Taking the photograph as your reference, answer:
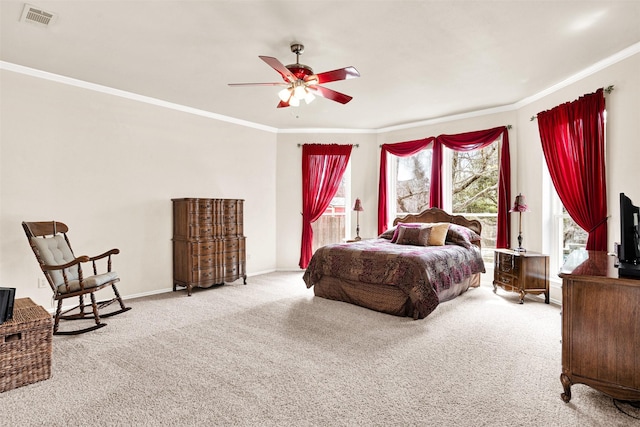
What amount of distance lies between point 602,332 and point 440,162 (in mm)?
4123

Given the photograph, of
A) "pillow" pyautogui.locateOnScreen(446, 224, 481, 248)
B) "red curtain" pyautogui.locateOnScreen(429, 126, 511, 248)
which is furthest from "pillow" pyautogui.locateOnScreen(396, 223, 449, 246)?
"red curtain" pyautogui.locateOnScreen(429, 126, 511, 248)

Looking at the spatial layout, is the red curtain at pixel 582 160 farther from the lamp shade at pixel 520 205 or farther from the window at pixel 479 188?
the window at pixel 479 188

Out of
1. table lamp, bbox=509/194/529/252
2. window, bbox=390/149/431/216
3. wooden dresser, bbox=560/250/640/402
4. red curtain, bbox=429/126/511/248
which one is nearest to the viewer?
wooden dresser, bbox=560/250/640/402

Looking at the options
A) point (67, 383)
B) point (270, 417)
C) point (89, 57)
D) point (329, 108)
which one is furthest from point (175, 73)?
point (270, 417)

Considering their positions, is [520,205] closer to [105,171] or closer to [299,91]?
[299,91]

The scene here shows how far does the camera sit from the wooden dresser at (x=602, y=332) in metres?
1.96

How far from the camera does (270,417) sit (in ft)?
6.44

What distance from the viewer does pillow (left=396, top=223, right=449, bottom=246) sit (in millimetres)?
4867

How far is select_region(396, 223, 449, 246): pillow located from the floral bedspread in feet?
0.57

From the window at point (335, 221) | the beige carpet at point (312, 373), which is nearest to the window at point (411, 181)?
the window at point (335, 221)

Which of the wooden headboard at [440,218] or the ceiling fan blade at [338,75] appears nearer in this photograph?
the ceiling fan blade at [338,75]

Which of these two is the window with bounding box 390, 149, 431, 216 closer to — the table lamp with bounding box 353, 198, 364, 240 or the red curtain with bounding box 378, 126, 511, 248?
the red curtain with bounding box 378, 126, 511, 248

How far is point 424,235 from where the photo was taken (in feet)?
16.1

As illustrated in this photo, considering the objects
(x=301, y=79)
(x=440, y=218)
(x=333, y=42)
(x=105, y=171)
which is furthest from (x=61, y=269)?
(x=440, y=218)
